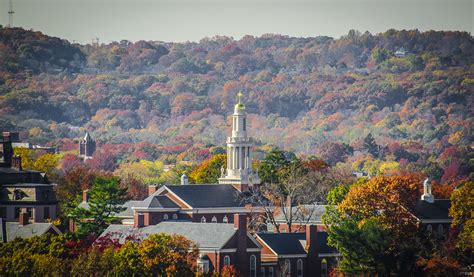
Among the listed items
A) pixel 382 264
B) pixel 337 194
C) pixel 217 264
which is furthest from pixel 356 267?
pixel 337 194

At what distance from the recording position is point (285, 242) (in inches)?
4193

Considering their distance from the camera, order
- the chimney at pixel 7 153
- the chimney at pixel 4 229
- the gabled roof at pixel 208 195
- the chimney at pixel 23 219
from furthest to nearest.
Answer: the chimney at pixel 7 153
the gabled roof at pixel 208 195
the chimney at pixel 23 219
the chimney at pixel 4 229

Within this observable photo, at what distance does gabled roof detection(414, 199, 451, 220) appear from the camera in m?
117

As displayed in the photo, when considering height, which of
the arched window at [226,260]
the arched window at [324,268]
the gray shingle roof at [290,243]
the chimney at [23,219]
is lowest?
the arched window at [324,268]

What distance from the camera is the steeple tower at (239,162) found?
13062cm

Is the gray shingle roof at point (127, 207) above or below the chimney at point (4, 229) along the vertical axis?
above

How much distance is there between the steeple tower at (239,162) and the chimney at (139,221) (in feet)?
48.1

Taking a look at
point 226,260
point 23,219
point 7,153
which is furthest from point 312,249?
point 7,153

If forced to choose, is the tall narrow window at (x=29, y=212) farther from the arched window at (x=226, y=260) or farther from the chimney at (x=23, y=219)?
the arched window at (x=226, y=260)

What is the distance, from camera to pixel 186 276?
93.8 m

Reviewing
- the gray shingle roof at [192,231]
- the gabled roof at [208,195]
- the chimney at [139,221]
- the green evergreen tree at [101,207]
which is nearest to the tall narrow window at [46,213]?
the green evergreen tree at [101,207]

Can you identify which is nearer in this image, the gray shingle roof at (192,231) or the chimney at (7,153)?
the gray shingle roof at (192,231)

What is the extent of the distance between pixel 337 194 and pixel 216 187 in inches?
389

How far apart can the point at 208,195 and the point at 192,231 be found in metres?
20.1
